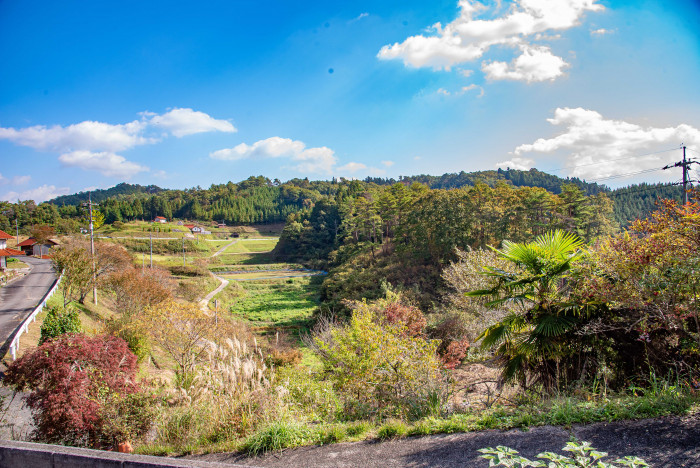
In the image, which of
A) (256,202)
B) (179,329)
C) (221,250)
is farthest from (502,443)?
(256,202)

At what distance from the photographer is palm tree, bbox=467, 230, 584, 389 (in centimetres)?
540

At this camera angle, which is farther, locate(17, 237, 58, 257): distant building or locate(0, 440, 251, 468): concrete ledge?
locate(17, 237, 58, 257): distant building

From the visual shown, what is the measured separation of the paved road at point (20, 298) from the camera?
1550 cm

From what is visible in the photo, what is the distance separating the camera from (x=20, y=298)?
21.2m

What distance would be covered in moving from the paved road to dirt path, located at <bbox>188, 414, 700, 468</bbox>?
Result: 14732 mm

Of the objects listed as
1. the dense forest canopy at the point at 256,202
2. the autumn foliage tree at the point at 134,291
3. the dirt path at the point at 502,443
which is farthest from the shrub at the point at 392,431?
the dense forest canopy at the point at 256,202

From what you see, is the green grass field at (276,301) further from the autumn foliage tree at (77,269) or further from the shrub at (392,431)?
the shrub at (392,431)

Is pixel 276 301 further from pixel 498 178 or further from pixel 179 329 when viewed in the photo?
pixel 498 178

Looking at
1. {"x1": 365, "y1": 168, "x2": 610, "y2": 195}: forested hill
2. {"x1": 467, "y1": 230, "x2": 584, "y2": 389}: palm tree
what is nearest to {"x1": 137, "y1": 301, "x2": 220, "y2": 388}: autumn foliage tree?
{"x1": 467, "y1": 230, "x2": 584, "y2": 389}: palm tree

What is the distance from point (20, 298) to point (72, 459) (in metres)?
24.6

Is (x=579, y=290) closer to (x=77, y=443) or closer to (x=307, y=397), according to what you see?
(x=307, y=397)

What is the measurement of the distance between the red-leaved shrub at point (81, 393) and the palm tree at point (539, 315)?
17.6 feet

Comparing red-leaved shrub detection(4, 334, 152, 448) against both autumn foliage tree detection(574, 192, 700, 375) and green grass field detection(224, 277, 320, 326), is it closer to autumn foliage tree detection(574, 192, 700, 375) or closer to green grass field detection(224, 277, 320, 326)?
autumn foliage tree detection(574, 192, 700, 375)

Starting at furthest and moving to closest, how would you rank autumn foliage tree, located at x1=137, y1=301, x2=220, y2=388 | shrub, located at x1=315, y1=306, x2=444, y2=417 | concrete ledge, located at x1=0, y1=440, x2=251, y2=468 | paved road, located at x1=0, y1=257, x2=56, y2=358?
paved road, located at x1=0, y1=257, x2=56, y2=358 → autumn foliage tree, located at x1=137, y1=301, x2=220, y2=388 → shrub, located at x1=315, y1=306, x2=444, y2=417 → concrete ledge, located at x1=0, y1=440, x2=251, y2=468
